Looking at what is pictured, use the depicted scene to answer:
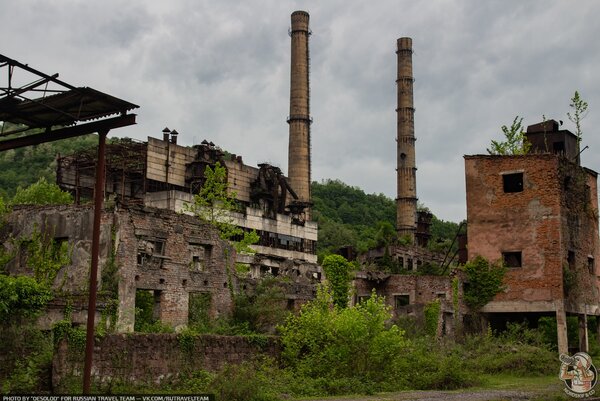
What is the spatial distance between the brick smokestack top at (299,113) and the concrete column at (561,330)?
3176 centimetres

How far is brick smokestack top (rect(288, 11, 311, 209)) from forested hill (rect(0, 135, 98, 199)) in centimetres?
1942

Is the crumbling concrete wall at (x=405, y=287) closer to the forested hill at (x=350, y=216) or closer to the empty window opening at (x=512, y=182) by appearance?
the empty window opening at (x=512, y=182)

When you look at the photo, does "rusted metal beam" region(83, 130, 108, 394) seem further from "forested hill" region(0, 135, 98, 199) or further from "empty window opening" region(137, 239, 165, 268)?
"forested hill" region(0, 135, 98, 199)

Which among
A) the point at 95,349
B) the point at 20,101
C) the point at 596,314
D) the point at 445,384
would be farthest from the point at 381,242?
the point at 20,101

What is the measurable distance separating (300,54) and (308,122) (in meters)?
5.52

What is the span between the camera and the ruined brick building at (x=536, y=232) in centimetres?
3198

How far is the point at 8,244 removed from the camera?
25.0 meters

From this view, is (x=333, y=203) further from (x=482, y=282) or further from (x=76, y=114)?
(x=76, y=114)

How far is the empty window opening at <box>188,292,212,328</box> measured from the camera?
85.3 ft

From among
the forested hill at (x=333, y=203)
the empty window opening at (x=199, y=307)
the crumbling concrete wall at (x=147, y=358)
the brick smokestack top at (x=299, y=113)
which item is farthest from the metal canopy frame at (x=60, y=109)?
the brick smokestack top at (x=299, y=113)

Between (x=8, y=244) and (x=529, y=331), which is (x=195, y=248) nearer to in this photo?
(x=8, y=244)

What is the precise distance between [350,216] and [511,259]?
184 feet

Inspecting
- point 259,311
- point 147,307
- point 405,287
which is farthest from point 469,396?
point 405,287

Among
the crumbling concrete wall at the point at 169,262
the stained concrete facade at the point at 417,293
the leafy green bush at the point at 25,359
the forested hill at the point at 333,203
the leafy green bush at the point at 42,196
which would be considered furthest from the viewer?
the forested hill at the point at 333,203
